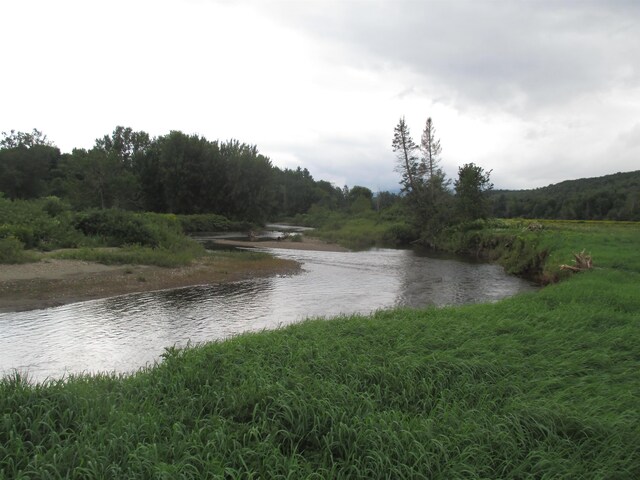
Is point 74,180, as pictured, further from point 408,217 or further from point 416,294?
point 416,294

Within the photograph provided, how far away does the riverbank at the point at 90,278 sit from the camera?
15.7 metres

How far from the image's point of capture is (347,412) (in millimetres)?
5395

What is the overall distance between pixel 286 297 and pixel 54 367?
934 cm

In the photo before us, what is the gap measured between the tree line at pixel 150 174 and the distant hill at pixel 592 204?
1702 inches

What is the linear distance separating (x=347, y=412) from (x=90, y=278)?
17.2 metres

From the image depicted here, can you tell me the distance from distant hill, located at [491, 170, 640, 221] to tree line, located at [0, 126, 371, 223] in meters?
43.2

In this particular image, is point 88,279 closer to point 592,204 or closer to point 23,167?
point 23,167

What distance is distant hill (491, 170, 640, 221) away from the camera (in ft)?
201

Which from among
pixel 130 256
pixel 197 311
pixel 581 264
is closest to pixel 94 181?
pixel 130 256

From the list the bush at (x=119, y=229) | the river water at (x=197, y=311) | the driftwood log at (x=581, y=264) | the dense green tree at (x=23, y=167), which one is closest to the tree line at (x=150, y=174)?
the dense green tree at (x=23, y=167)

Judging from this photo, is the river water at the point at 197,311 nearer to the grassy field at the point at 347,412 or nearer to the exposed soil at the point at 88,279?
the exposed soil at the point at 88,279

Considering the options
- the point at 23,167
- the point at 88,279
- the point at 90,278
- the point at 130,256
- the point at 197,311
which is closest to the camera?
the point at 197,311

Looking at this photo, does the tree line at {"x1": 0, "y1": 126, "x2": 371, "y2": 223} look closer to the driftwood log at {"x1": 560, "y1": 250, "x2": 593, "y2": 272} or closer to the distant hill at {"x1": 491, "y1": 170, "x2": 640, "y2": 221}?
the distant hill at {"x1": 491, "y1": 170, "x2": 640, "y2": 221}

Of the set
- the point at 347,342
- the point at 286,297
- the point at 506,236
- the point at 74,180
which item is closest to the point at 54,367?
the point at 347,342
